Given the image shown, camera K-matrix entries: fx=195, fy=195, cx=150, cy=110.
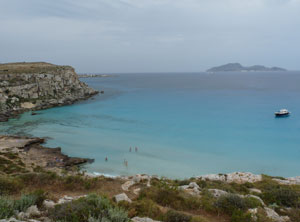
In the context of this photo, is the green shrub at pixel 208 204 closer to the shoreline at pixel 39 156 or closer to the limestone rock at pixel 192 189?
the limestone rock at pixel 192 189

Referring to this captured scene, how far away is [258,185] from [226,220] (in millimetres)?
7370

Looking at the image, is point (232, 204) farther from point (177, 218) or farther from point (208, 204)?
point (177, 218)

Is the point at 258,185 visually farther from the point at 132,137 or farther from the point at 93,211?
the point at 132,137

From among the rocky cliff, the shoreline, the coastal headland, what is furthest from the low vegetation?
the rocky cliff

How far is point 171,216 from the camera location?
244 inches

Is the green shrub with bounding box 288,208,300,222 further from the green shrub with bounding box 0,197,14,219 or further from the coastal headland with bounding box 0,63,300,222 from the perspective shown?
the green shrub with bounding box 0,197,14,219

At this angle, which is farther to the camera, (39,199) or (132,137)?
(132,137)

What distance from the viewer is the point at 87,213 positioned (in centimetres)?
557

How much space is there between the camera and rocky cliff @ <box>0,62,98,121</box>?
1959 inches

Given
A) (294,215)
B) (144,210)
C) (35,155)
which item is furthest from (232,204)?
(35,155)

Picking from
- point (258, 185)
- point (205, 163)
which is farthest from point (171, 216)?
point (205, 163)

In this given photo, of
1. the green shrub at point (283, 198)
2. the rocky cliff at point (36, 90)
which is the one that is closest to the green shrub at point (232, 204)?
the green shrub at point (283, 198)

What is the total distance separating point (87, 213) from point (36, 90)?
62258 millimetres

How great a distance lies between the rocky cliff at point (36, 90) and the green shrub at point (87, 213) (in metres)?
44.4
